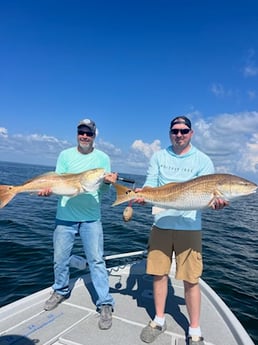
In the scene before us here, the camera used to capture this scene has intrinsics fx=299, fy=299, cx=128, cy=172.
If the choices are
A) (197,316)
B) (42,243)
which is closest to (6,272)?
(42,243)

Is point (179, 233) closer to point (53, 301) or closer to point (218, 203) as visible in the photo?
point (218, 203)

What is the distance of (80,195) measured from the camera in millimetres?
4953

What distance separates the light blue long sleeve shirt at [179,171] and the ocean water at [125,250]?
0.82 m

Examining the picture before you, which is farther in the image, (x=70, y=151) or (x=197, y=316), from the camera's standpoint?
(x=70, y=151)

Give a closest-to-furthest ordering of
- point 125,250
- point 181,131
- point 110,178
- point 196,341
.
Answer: point 196,341 < point 181,131 < point 110,178 < point 125,250

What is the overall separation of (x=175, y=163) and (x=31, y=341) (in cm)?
313

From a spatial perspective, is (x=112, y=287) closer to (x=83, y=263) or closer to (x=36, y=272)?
(x=83, y=263)

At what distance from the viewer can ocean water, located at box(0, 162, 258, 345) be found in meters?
7.85

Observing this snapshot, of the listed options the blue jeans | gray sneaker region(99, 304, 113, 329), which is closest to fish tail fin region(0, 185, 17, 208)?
the blue jeans

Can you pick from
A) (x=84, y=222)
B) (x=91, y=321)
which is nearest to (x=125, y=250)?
(x=91, y=321)

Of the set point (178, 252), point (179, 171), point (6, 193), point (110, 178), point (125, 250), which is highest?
point (179, 171)

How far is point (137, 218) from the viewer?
1848 centimetres

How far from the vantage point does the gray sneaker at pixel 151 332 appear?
163 inches

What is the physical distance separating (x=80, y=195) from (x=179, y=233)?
1.76 m
